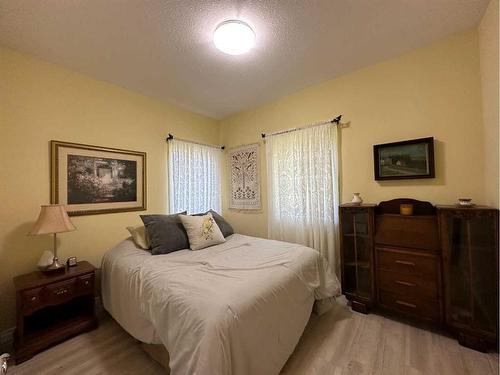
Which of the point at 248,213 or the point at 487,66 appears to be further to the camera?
the point at 248,213

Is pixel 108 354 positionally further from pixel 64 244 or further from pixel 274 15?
pixel 274 15

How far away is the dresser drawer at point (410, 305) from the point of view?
178 cm

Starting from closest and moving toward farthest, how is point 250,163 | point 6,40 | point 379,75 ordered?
point 6,40 → point 379,75 → point 250,163

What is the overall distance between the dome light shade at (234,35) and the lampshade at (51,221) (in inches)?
78.5

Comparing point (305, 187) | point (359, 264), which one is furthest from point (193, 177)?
point (359, 264)

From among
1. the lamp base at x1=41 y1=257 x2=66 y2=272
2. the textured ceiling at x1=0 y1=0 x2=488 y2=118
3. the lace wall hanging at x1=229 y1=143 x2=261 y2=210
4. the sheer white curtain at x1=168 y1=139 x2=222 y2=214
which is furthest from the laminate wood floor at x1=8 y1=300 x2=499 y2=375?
the textured ceiling at x1=0 y1=0 x2=488 y2=118

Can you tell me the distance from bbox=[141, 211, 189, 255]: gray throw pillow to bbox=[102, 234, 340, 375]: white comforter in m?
0.11

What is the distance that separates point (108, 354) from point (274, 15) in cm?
292

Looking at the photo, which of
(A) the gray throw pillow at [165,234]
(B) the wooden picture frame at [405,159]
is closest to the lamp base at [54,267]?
(A) the gray throw pillow at [165,234]

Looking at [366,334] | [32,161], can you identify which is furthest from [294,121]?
[32,161]

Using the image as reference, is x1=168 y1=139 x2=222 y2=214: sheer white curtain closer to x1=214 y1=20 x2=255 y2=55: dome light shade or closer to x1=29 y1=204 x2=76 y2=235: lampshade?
x1=29 y1=204 x2=76 y2=235: lampshade

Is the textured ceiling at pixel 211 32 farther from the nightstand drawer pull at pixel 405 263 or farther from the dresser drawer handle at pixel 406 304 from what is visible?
the dresser drawer handle at pixel 406 304

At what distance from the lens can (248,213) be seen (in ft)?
11.3

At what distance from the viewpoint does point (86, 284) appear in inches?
76.0
